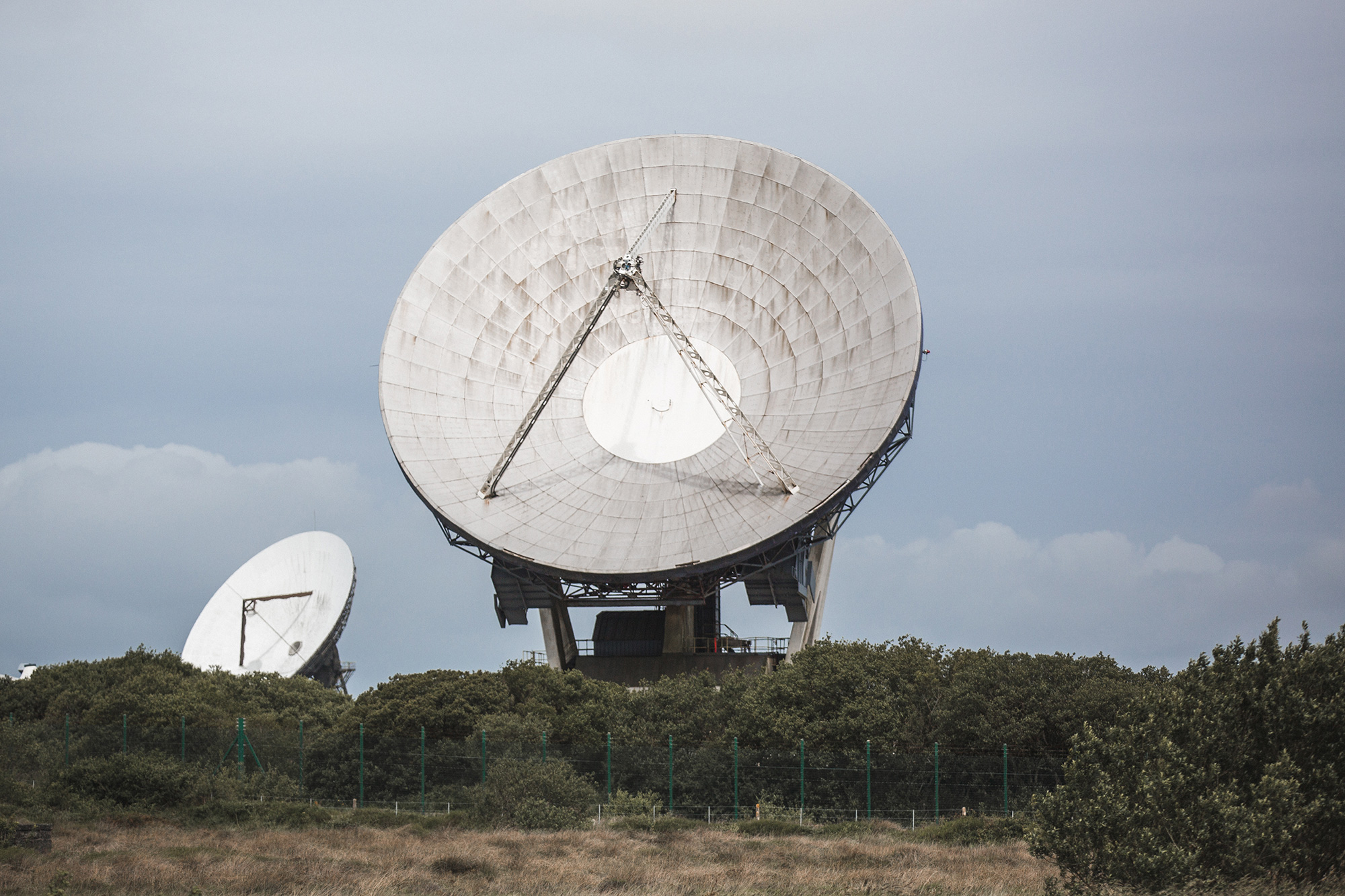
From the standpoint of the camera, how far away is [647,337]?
208 ft

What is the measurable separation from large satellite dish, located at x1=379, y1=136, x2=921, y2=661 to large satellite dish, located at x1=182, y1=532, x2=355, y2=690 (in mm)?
23345

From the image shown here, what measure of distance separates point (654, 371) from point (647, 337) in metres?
1.80

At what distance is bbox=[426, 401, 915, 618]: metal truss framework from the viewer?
56656mm

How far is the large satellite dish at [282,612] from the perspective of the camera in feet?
277

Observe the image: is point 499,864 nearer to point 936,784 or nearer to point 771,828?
point 771,828

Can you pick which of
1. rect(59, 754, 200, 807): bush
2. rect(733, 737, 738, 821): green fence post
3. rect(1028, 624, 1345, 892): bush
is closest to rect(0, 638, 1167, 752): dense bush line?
rect(733, 737, 738, 821): green fence post

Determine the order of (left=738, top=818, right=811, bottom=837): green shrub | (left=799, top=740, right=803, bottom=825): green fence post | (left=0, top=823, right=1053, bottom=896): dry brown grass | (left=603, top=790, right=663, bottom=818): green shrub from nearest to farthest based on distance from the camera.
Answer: (left=0, top=823, right=1053, bottom=896): dry brown grass, (left=738, top=818, right=811, bottom=837): green shrub, (left=603, top=790, right=663, bottom=818): green shrub, (left=799, top=740, right=803, bottom=825): green fence post

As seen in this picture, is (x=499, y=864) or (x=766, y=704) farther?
(x=766, y=704)

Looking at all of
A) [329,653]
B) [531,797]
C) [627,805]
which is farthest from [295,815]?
[329,653]

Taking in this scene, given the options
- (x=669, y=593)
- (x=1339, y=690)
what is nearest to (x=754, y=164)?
(x=669, y=593)

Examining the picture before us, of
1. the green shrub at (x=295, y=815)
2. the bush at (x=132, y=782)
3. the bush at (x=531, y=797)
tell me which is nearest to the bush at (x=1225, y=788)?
the bush at (x=531, y=797)

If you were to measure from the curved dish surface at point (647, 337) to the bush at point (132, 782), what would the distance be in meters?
15.9

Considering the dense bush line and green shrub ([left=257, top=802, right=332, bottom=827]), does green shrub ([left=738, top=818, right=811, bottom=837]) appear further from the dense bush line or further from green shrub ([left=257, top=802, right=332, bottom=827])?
green shrub ([left=257, top=802, right=332, bottom=827])

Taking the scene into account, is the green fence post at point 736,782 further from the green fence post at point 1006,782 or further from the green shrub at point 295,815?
the green shrub at point 295,815
